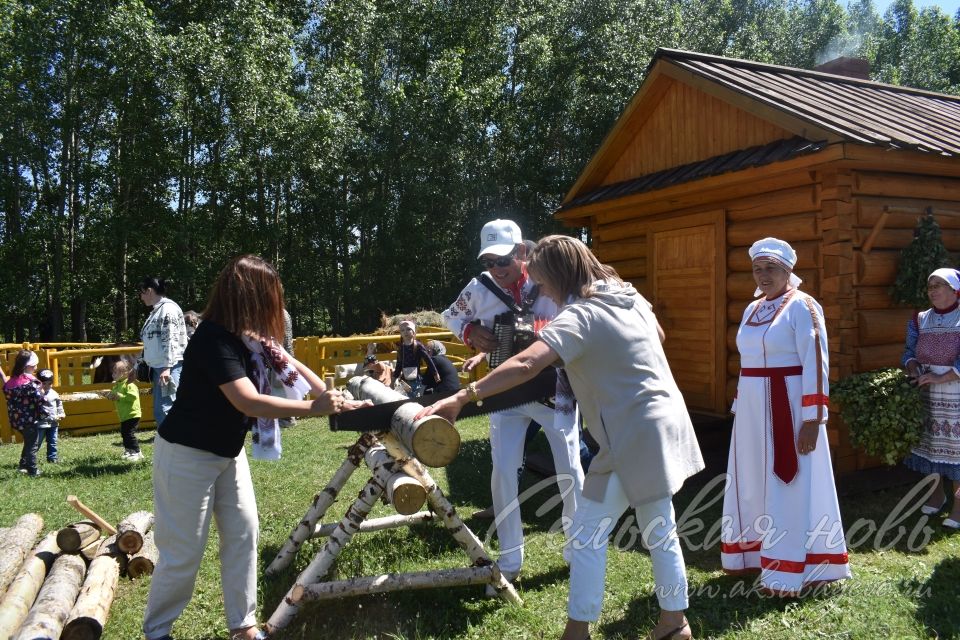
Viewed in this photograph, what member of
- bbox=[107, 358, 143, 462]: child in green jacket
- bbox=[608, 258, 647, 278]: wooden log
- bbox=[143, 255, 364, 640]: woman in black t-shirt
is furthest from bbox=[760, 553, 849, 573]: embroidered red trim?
bbox=[107, 358, 143, 462]: child in green jacket

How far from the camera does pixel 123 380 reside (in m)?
7.80

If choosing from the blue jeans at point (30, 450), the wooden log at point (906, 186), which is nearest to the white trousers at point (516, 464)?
the wooden log at point (906, 186)

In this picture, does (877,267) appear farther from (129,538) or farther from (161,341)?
(161,341)

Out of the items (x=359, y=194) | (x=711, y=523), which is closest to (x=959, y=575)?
(x=711, y=523)

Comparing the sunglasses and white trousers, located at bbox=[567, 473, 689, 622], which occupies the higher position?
the sunglasses

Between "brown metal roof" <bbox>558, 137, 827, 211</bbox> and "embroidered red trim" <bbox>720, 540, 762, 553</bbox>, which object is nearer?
"embroidered red trim" <bbox>720, 540, 762, 553</bbox>

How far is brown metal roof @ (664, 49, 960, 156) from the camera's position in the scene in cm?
571

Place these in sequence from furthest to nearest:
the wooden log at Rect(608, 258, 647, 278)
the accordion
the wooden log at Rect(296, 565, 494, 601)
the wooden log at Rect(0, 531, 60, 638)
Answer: the wooden log at Rect(608, 258, 647, 278)
the accordion
the wooden log at Rect(296, 565, 494, 601)
the wooden log at Rect(0, 531, 60, 638)

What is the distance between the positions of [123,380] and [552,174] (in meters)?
20.5

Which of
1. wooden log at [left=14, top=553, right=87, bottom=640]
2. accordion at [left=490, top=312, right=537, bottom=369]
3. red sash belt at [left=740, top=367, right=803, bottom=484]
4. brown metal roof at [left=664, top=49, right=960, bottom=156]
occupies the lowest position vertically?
wooden log at [left=14, top=553, right=87, bottom=640]

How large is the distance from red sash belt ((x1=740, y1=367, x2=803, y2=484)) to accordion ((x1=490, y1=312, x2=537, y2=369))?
1390mm

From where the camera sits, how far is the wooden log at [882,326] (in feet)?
19.6

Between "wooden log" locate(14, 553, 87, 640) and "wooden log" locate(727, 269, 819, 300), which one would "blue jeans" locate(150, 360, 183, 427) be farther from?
"wooden log" locate(727, 269, 819, 300)

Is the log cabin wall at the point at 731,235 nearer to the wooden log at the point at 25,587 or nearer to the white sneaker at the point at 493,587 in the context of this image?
the white sneaker at the point at 493,587
